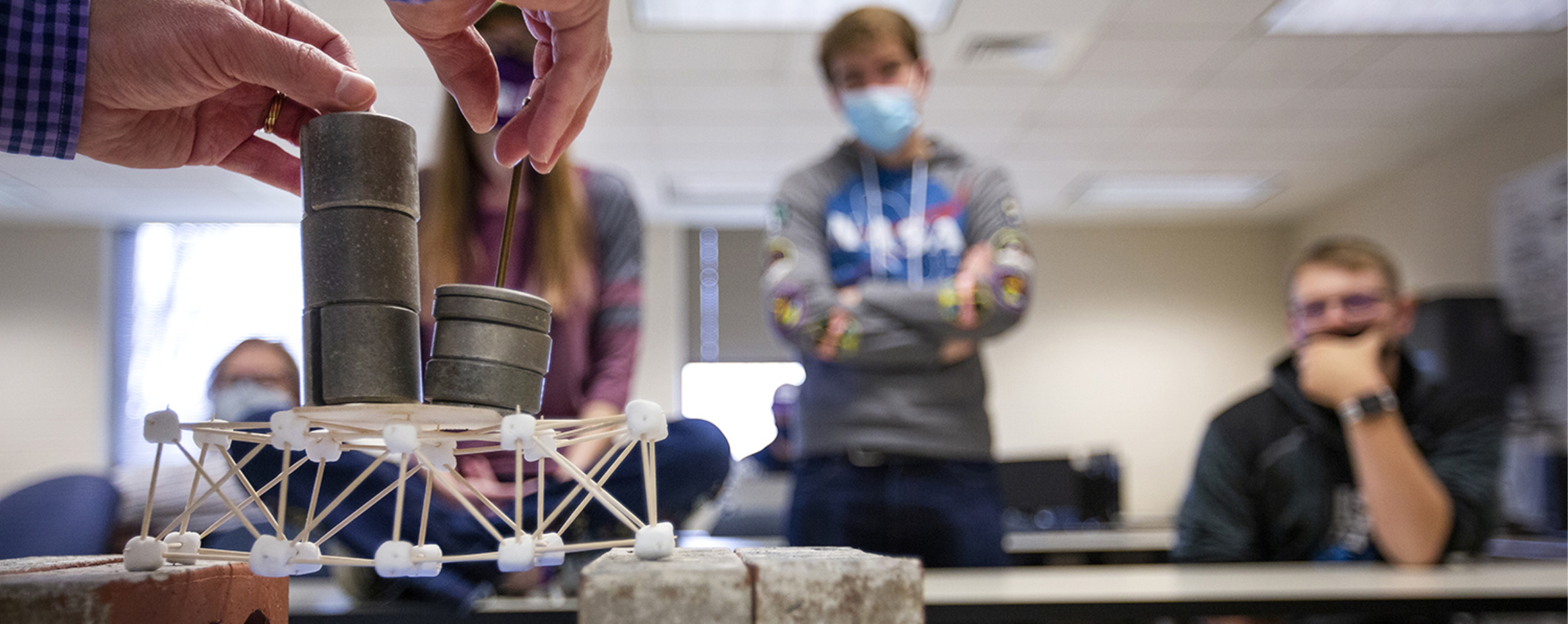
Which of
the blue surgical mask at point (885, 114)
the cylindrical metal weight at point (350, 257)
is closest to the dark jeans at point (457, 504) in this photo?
the cylindrical metal weight at point (350, 257)

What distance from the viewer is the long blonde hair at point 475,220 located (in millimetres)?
1279

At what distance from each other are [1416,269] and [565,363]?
6.65 m

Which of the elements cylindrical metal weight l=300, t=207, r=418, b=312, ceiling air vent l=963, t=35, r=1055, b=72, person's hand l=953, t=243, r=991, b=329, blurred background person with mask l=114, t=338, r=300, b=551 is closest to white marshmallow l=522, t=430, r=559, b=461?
cylindrical metal weight l=300, t=207, r=418, b=312

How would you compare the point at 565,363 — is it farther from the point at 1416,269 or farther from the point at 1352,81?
the point at 1416,269

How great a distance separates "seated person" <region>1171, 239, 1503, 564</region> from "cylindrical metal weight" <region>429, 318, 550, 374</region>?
5.94ft

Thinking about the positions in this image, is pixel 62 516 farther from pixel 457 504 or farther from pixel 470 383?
pixel 470 383

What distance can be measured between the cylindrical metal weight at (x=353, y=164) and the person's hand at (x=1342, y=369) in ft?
6.28

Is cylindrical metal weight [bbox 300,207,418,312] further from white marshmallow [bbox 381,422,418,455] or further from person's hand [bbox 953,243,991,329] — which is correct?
person's hand [bbox 953,243,991,329]

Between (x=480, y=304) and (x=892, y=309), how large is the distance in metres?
1.18

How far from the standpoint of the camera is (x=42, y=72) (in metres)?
0.57

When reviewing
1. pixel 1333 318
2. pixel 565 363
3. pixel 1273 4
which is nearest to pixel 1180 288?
pixel 1273 4

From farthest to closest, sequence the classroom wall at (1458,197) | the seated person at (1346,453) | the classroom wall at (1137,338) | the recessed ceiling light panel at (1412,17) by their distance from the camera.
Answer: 1. the classroom wall at (1137,338)
2. the classroom wall at (1458,197)
3. the recessed ceiling light panel at (1412,17)
4. the seated person at (1346,453)

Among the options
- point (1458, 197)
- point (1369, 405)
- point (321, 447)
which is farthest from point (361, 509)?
point (1458, 197)

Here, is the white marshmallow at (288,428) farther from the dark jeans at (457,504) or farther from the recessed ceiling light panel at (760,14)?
the recessed ceiling light panel at (760,14)
